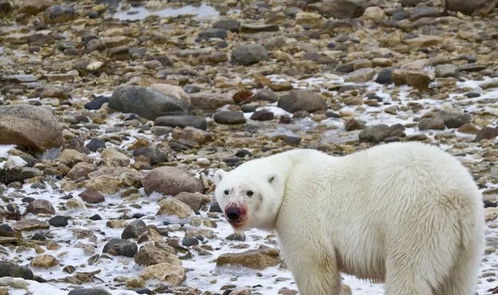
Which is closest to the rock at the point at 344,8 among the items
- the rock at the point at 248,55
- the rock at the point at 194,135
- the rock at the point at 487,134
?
the rock at the point at 248,55

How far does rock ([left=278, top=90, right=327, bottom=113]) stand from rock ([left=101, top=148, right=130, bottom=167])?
2750 mm

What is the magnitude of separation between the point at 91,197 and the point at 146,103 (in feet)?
11.8

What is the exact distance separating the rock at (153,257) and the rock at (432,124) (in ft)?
15.3

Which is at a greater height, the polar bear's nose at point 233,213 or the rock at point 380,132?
the polar bear's nose at point 233,213

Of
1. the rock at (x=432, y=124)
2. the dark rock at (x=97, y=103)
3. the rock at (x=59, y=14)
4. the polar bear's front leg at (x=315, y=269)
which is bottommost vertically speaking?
the rock at (x=59, y=14)

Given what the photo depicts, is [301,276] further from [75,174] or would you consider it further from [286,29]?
[286,29]

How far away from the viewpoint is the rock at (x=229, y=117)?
1248 cm

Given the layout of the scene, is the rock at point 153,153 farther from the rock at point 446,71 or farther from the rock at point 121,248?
the rock at point 446,71

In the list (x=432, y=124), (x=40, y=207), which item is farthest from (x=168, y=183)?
(x=432, y=124)

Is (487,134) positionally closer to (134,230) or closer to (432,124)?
(432,124)

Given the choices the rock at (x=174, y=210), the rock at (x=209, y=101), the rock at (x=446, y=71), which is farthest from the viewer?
the rock at (x=446, y=71)

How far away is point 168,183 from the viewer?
30.9ft

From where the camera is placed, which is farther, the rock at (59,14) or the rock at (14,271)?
the rock at (59,14)

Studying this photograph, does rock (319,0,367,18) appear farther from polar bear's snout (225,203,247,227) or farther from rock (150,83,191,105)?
polar bear's snout (225,203,247,227)
